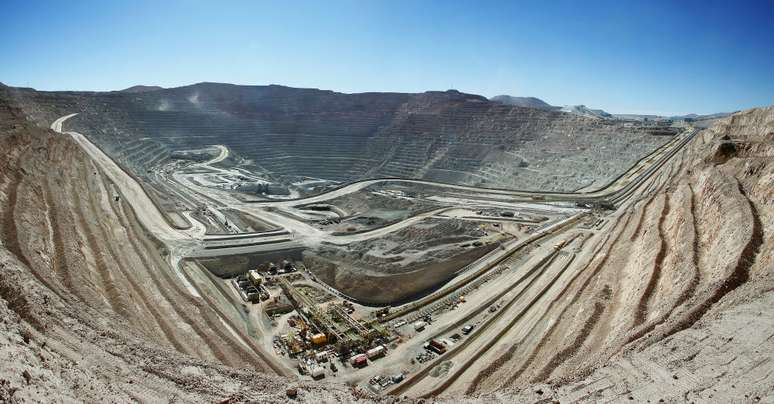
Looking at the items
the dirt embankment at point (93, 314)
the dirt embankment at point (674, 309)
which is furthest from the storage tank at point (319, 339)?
the dirt embankment at point (674, 309)

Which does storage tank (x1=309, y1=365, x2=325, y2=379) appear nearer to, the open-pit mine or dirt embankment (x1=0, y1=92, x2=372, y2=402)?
the open-pit mine

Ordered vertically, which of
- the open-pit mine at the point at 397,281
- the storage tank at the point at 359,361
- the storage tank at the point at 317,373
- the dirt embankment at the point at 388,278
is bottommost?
the storage tank at the point at 317,373

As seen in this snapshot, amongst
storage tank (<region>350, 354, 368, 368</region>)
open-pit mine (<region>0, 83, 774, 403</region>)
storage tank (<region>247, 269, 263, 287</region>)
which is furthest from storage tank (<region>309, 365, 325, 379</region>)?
storage tank (<region>247, 269, 263, 287</region>)

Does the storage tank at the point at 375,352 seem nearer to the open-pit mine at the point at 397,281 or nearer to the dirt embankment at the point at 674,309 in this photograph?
the open-pit mine at the point at 397,281

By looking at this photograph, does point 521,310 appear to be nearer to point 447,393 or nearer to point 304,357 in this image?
point 447,393

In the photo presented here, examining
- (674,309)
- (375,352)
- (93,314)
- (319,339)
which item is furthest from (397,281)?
(93,314)

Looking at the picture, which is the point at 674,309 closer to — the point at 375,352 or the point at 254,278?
the point at 375,352

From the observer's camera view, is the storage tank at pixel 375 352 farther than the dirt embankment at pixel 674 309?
Yes
